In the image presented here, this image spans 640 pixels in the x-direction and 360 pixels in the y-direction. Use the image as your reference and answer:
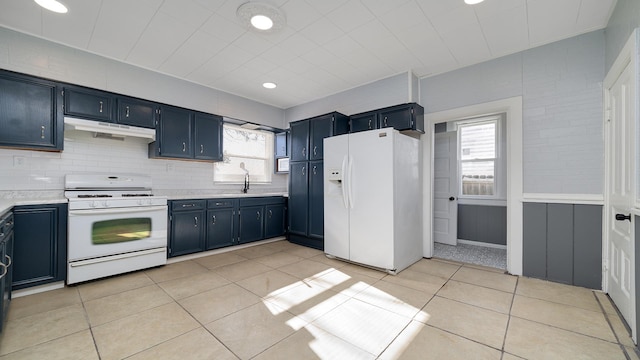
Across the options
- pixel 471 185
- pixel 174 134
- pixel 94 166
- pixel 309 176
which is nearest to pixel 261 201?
pixel 309 176

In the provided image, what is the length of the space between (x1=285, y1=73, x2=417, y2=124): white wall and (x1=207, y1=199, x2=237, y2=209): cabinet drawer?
224 cm

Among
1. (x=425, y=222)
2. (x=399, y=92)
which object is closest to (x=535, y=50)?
(x=399, y=92)

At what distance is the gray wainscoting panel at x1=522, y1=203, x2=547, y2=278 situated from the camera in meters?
2.98

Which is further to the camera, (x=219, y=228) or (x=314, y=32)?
(x=219, y=228)

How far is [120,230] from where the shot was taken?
10.0ft

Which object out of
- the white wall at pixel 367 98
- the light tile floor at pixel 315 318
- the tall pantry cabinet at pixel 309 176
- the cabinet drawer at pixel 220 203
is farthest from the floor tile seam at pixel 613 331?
the cabinet drawer at pixel 220 203

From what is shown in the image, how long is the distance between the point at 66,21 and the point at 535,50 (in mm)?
5198

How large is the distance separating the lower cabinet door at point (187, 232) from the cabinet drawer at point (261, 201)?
705 mm

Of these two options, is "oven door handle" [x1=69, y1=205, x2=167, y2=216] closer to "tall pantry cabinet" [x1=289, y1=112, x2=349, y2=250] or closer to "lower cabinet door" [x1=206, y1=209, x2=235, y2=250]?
"lower cabinet door" [x1=206, y1=209, x2=235, y2=250]

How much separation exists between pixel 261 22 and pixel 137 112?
7.18 feet

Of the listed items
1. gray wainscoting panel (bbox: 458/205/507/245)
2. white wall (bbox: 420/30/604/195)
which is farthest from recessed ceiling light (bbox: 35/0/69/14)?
gray wainscoting panel (bbox: 458/205/507/245)

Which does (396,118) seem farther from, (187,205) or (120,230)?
(120,230)

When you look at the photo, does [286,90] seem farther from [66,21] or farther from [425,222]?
[425,222]

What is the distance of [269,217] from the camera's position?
4734 millimetres
